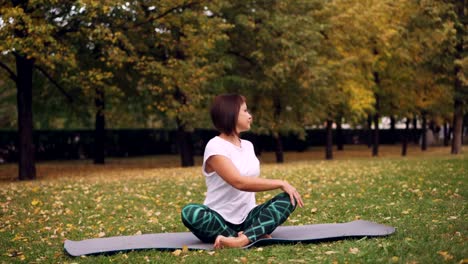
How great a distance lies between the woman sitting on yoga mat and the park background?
0.38 metres

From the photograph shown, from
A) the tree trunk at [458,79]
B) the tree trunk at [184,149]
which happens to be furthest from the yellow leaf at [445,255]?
the tree trunk at [458,79]

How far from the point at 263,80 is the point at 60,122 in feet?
66.8

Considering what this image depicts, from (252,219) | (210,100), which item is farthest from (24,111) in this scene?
(252,219)

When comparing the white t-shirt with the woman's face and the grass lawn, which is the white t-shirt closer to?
the woman's face

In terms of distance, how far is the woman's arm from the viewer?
632 centimetres

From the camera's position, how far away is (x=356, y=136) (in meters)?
63.5

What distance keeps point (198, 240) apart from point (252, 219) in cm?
80

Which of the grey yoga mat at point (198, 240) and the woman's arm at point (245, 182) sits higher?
the woman's arm at point (245, 182)

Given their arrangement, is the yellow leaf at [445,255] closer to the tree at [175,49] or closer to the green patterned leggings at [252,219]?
the green patterned leggings at [252,219]

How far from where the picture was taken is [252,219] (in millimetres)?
6816

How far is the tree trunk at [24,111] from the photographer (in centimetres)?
2064

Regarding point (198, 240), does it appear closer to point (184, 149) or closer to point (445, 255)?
point (445, 255)

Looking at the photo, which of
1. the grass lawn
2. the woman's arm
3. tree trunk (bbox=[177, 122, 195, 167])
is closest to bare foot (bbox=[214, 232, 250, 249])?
the grass lawn

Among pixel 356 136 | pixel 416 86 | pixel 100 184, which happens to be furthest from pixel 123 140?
pixel 356 136
